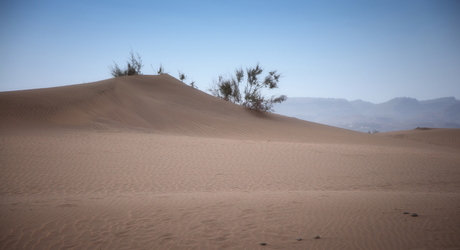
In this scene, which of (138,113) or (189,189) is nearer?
(189,189)

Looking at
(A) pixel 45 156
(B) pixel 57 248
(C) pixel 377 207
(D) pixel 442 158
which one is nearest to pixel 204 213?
(B) pixel 57 248

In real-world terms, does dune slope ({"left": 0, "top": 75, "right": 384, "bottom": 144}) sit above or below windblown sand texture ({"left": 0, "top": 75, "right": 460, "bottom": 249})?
above

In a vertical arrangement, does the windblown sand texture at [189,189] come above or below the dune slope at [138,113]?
below

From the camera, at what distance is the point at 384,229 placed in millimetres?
3818

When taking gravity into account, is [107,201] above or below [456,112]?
below

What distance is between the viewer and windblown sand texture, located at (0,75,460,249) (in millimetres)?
3617

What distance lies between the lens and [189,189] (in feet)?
21.7

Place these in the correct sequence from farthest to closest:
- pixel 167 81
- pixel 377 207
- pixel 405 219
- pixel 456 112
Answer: pixel 456 112
pixel 167 81
pixel 377 207
pixel 405 219

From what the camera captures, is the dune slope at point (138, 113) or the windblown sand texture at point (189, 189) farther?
the dune slope at point (138, 113)

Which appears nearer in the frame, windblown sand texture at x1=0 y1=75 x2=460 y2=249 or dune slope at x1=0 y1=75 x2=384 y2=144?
windblown sand texture at x1=0 y1=75 x2=460 y2=249

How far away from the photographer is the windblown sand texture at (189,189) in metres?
3.62

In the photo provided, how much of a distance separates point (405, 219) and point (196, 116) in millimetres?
16662

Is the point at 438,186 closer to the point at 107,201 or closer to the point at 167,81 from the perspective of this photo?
the point at 107,201

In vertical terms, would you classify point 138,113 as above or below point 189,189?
above
